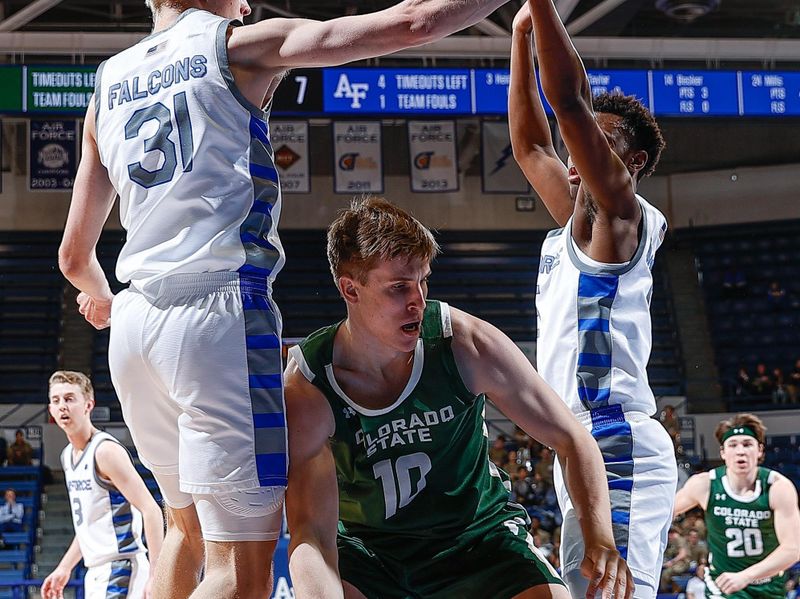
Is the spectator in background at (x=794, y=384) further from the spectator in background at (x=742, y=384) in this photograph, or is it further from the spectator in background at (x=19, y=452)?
the spectator in background at (x=19, y=452)

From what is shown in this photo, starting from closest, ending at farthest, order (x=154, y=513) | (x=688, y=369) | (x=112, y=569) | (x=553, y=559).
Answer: (x=154, y=513)
(x=112, y=569)
(x=553, y=559)
(x=688, y=369)

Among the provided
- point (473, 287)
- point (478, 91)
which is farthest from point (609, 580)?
point (473, 287)

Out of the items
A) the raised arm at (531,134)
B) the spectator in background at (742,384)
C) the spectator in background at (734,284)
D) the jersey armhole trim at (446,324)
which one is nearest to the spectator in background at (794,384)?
the spectator in background at (742,384)

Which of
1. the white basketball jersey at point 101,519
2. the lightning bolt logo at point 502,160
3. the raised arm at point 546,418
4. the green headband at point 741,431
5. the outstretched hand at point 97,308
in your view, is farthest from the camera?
the lightning bolt logo at point 502,160

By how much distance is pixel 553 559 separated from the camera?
1152 cm

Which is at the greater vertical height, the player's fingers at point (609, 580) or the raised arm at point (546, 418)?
the raised arm at point (546, 418)

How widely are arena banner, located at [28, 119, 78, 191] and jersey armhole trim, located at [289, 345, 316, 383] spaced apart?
40.6 ft

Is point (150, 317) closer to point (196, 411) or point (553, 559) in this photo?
point (196, 411)

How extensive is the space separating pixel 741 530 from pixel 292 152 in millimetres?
9601

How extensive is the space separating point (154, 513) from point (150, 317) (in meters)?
2.88

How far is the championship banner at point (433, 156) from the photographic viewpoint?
1496 cm

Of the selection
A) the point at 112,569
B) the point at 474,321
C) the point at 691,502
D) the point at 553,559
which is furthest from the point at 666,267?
the point at 474,321

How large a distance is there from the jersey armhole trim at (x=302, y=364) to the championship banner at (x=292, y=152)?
39.9ft

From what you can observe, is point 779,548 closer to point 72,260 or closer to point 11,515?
point 72,260
